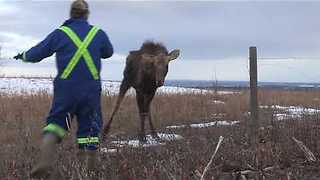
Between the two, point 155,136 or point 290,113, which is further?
point 290,113

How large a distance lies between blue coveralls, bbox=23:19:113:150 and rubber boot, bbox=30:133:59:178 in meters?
0.09

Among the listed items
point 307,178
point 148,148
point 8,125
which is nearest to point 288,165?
point 307,178

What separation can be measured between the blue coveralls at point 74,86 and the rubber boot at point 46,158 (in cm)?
9

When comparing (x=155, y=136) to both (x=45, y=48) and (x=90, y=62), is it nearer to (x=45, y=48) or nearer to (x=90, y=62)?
(x=90, y=62)

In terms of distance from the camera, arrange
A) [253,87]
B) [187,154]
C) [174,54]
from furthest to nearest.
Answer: [174,54]
[253,87]
[187,154]

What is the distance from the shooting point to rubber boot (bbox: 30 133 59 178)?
7805 mm

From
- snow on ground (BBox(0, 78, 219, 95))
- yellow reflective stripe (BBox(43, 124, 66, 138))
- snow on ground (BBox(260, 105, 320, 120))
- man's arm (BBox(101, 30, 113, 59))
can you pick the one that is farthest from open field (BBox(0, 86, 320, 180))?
snow on ground (BBox(0, 78, 219, 95))

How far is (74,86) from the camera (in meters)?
7.88

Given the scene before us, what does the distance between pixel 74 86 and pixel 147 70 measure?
5.97 m

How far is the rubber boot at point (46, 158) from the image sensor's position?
7.80 m

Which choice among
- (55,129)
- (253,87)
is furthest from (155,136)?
(55,129)

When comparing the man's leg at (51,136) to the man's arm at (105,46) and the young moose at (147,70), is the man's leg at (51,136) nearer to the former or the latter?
the man's arm at (105,46)

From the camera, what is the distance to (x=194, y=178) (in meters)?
7.45

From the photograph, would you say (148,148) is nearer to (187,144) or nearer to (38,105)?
(187,144)
